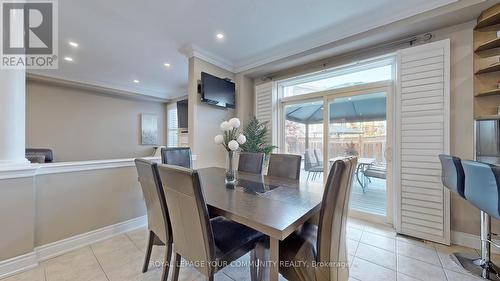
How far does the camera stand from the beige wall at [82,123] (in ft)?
14.6

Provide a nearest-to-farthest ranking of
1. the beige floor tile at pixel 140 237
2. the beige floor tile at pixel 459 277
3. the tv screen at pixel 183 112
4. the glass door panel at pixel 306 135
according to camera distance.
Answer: the beige floor tile at pixel 459 277 < the beige floor tile at pixel 140 237 < the glass door panel at pixel 306 135 < the tv screen at pixel 183 112

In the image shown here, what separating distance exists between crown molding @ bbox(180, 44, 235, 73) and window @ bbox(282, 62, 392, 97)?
1192mm

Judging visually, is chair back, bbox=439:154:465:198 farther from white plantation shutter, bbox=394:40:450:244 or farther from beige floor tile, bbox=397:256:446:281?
beige floor tile, bbox=397:256:446:281

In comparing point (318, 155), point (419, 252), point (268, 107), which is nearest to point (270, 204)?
point (419, 252)

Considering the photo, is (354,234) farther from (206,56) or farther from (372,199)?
(206,56)

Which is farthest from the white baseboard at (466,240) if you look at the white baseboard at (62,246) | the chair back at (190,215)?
the white baseboard at (62,246)

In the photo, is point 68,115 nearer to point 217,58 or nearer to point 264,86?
point 217,58

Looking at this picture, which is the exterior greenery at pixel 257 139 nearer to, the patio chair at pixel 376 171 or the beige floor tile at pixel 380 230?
the patio chair at pixel 376 171

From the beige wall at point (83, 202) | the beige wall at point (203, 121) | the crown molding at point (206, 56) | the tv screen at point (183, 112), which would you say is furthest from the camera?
the tv screen at point (183, 112)

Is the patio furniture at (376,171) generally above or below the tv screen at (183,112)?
below

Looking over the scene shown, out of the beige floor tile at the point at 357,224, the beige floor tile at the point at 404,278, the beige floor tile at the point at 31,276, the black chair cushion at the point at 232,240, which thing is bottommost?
the beige floor tile at the point at 357,224

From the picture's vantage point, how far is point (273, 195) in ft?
5.23

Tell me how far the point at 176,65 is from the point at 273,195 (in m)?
3.56

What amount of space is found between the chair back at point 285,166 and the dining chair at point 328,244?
957 millimetres
